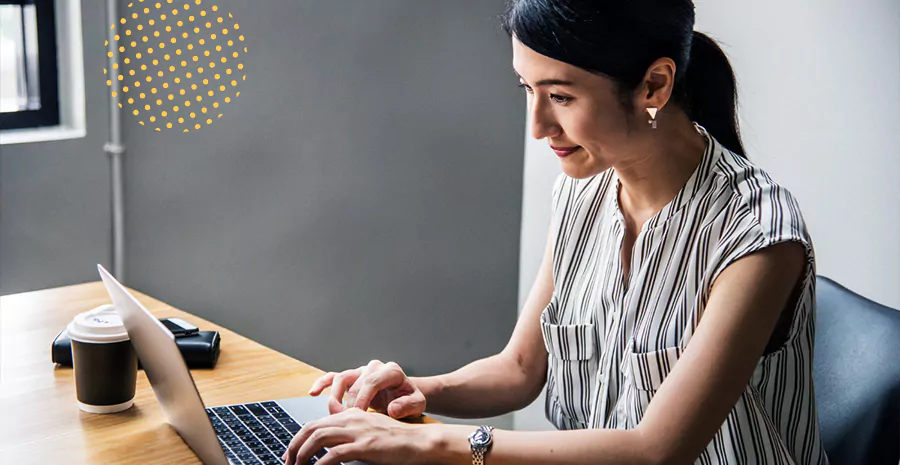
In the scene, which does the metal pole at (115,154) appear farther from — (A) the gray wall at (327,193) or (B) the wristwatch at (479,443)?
(B) the wristwatch at (479,443)

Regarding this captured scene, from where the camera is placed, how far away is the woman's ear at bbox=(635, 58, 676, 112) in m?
1.26

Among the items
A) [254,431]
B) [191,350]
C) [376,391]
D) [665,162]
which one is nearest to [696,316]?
[665,162]

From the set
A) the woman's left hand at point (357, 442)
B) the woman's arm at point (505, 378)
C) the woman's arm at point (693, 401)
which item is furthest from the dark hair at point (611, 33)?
the woman's left hand at point (357, 442)

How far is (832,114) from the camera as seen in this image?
6.70ft

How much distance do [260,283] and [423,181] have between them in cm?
58

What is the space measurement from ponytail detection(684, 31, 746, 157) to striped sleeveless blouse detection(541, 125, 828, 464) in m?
0.03

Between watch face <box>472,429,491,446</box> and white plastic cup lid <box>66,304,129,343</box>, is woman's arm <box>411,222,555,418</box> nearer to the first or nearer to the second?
watch face <box>472,429,491,446</box>

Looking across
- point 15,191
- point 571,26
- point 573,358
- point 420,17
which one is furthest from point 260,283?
point 571,26

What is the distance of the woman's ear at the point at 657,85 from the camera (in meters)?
1.26

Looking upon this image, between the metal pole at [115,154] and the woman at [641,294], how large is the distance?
3.96 ft

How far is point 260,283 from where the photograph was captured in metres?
2.62

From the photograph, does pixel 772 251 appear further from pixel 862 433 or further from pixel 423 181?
pixel 423 181

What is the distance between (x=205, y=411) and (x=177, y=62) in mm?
1554

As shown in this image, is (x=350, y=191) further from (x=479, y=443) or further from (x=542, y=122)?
(x=479, y=443)
